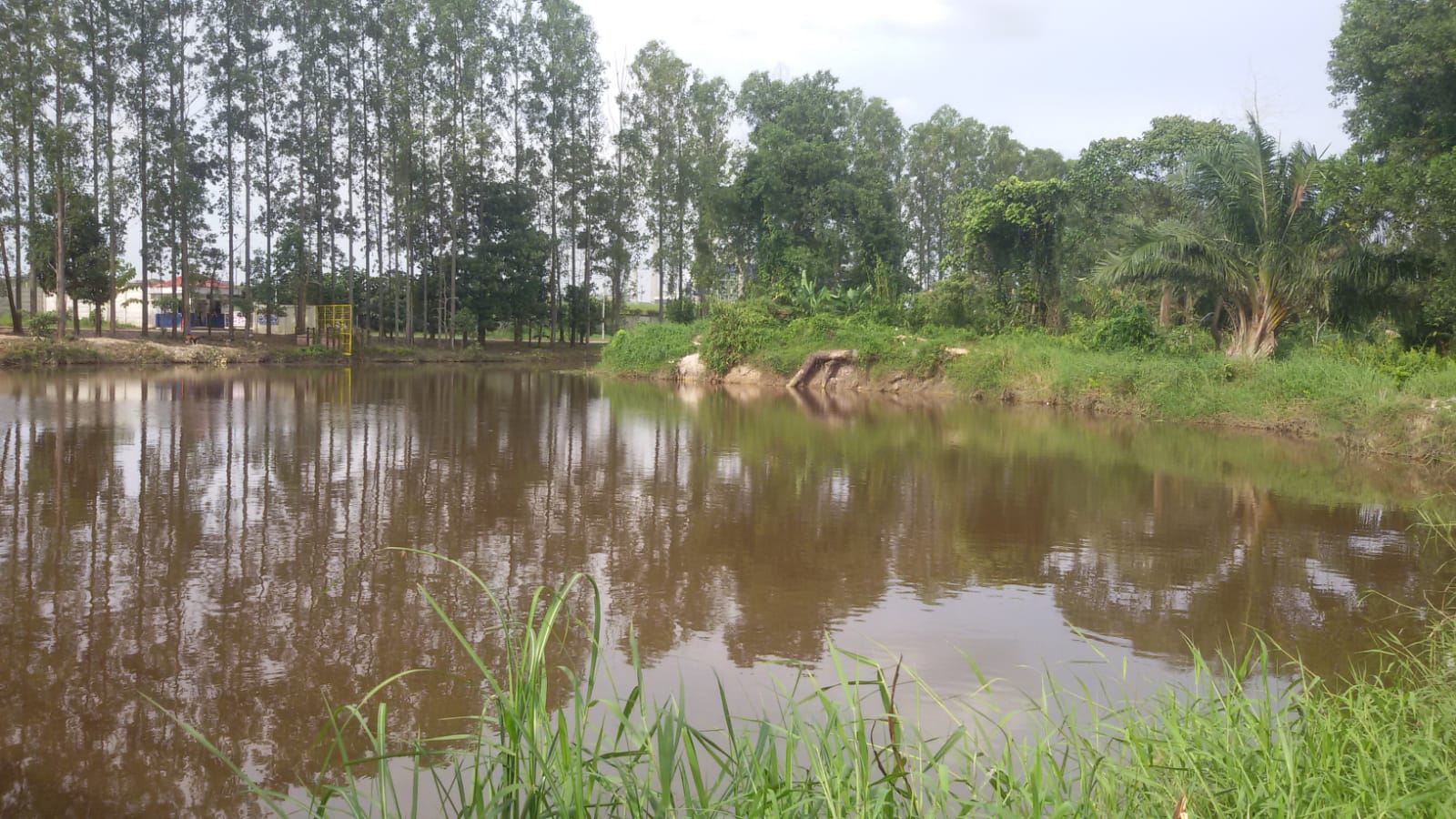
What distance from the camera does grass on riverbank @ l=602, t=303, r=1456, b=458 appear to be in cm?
1415

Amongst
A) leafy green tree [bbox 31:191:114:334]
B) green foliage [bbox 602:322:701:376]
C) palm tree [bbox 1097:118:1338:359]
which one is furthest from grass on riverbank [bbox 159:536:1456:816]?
leafy green tree [bbox 31:191:114:334]

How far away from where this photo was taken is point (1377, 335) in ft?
68.7

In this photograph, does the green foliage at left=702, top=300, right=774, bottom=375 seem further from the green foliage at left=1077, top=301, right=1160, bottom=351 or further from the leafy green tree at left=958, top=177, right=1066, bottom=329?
the green foliage at left=1077, top=301, right=1160, bottom=351

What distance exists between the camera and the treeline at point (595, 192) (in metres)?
19.5

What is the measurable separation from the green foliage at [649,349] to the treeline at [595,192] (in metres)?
3.74

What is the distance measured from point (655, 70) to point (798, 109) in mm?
7635

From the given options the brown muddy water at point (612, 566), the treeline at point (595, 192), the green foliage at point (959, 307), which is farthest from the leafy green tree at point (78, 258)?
the green foliage at point (959, 307)

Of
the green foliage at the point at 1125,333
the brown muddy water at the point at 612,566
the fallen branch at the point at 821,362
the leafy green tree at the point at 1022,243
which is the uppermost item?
the leafy green tree at the point at 1022,243

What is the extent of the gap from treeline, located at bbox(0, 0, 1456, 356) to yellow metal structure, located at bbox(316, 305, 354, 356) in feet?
5.41

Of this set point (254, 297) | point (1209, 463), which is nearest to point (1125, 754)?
point (1209, 463)

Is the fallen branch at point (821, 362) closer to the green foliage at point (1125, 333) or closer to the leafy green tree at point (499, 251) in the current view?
the green foliage at point (1125, 333)

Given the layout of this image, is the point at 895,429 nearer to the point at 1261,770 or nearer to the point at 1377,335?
the point at 1377,335

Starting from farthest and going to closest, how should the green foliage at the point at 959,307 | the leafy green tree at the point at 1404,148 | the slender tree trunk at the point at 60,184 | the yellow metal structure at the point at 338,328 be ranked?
the yellow metal structure at the point at 338,328 → the green foliage at the point at 959,307 → the slender tree trunk at the point at 60,184 → the leafy green tree at the point at 1404,148

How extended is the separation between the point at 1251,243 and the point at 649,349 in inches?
763
